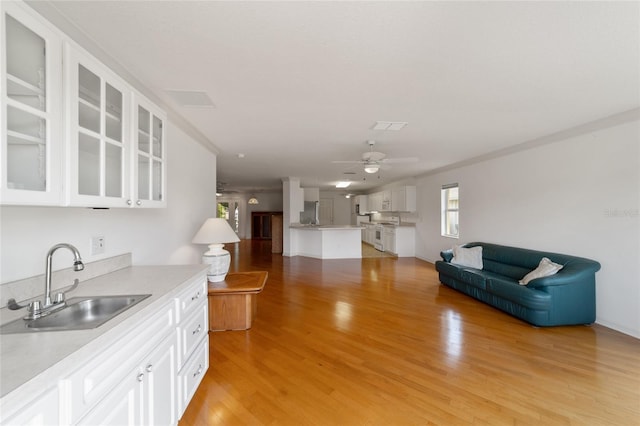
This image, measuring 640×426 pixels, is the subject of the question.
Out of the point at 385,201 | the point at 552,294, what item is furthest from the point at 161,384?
the point at 385,201

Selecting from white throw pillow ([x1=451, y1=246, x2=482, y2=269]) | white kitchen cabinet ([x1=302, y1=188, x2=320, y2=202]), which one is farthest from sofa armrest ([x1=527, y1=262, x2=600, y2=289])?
white kitchen cabinet ([x1=302, y1=188, x2=320, y2=202])

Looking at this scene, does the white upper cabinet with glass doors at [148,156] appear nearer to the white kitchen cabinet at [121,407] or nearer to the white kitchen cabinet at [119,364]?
the white kitchen cabinet at [119,364]

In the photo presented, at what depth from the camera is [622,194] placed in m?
2.98

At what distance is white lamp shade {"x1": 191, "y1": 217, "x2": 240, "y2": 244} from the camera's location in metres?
2.81

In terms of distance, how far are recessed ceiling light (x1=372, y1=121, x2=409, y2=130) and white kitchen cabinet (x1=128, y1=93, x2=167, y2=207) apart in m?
2.33

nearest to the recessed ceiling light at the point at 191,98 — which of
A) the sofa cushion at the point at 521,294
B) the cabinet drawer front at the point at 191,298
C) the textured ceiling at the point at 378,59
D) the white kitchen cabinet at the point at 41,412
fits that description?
the textured ceiling at the point at 378,59

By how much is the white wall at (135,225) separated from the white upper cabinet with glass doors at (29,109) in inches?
17.2

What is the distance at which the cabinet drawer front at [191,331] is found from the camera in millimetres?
1707

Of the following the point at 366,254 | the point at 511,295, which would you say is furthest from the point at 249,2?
the point at 366,254

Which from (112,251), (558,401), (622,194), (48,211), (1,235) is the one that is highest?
(622,194)

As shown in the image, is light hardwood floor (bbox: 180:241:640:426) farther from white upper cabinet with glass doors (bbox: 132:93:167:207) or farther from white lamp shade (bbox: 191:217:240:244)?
white upper cabinet with glass doors (bbox: 132:93:167:207)

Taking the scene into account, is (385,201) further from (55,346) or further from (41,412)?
(41,412)

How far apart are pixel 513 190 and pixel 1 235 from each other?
5902mm

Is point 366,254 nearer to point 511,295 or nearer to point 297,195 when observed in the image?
point 297,195
